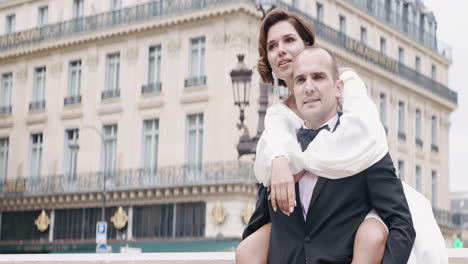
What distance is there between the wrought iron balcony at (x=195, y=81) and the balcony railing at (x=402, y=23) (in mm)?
10948

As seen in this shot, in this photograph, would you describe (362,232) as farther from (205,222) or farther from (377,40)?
(377,40)

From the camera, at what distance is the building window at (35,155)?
3816 cm

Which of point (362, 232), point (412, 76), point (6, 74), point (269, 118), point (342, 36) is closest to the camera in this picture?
point (362, 232)

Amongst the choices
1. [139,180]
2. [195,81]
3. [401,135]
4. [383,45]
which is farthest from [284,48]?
[383,45]

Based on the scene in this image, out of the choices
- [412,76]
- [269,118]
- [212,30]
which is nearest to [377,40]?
[412,76]

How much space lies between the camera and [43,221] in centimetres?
3712

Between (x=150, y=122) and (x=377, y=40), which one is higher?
(x=377, y=40)

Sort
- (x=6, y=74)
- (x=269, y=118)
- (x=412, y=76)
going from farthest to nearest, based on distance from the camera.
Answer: (x=412, y=76) < (x=6, y=74) < (x=269, y=118)

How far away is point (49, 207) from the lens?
37.1 metres

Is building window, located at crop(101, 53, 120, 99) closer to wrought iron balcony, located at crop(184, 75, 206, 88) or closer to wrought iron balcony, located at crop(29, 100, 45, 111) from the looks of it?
wrought iron balcony, located at crop(184, 75, 206, 88)

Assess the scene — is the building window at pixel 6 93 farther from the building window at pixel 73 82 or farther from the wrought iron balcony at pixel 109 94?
the wrought iron balcony at pixel 109 94

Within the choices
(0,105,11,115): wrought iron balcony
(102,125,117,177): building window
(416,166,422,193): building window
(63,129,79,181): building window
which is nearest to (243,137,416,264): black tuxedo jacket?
(102,125,117,177): building window

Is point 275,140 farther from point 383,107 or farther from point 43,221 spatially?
point 383,107

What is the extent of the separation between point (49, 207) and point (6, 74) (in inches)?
305
